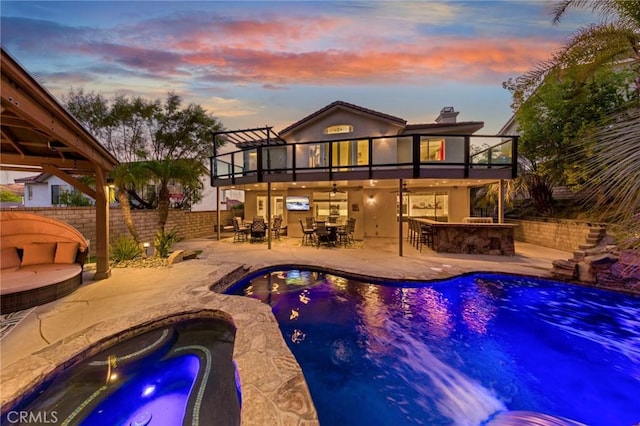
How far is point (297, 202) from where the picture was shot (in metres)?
14.4

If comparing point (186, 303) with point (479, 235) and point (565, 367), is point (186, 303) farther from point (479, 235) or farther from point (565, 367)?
point (479, 235)

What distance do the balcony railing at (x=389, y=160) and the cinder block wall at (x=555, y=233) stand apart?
2.95 m

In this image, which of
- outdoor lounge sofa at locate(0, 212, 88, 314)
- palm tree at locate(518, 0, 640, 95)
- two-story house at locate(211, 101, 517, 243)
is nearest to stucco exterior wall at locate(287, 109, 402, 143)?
two-story house at locate(211, 101, 517, 243)

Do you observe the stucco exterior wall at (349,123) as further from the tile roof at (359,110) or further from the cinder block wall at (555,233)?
the cinder block wall at (555,233)

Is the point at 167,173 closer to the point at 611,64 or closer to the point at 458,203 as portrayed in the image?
the point at 611,64

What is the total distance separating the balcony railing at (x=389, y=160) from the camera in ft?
31.5

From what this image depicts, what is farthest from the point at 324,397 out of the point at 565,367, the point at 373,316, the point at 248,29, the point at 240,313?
the point at 248,29

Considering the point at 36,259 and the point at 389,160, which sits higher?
the point at 389,160

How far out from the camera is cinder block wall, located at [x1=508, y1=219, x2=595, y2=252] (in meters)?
9.31

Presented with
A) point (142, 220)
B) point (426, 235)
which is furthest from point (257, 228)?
point (426, 235)

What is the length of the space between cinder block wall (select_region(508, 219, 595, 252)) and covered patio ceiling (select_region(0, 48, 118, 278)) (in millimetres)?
13941

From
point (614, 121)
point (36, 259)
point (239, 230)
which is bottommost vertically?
point (36, 259)

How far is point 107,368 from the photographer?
11.0 feet

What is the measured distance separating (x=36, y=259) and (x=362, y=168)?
33.2 ft
